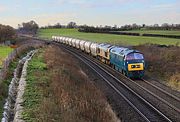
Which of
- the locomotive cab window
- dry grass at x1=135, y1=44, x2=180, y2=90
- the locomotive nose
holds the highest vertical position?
the locomotive cab window

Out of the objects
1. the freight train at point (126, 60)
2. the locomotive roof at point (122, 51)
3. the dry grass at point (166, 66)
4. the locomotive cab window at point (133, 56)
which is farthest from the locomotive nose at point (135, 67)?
the dry grass at point (166, 66)

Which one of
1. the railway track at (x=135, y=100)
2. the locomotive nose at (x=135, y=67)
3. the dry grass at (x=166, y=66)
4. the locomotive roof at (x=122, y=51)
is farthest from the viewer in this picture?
the locomotive roof at (x=122, y=51)

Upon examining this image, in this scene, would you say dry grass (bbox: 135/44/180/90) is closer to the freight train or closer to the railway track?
the freight train

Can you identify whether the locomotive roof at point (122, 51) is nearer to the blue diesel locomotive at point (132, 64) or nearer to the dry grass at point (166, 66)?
the blue diesel locomotive at point (132, 64)

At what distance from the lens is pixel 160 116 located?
68.2 ft

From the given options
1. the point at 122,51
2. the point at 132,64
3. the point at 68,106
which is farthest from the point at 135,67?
the point at 68,106

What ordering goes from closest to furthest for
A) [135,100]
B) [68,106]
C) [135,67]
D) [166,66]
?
[68,106], [135,100], [135,67], [166,66]

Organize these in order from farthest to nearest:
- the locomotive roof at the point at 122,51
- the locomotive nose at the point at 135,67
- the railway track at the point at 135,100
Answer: the locomotive roof at the point at 122,51 < the locomotive nose at the point at 135,67 < the railway track at the point at 135,100

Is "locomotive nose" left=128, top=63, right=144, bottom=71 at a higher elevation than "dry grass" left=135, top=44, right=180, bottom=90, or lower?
higher

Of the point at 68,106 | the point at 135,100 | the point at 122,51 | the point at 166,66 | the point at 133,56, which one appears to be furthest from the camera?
the point at 166,66

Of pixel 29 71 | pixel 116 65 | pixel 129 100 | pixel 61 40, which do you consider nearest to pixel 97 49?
pixel 116 65

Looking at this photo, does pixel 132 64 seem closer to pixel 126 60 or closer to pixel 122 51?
pixel 126 60

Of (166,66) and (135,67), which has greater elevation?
(135,67)

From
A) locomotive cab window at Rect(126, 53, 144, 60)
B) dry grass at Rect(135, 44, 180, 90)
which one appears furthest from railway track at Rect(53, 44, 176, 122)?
dry grass at Rect(135, 44, 180, 90)
